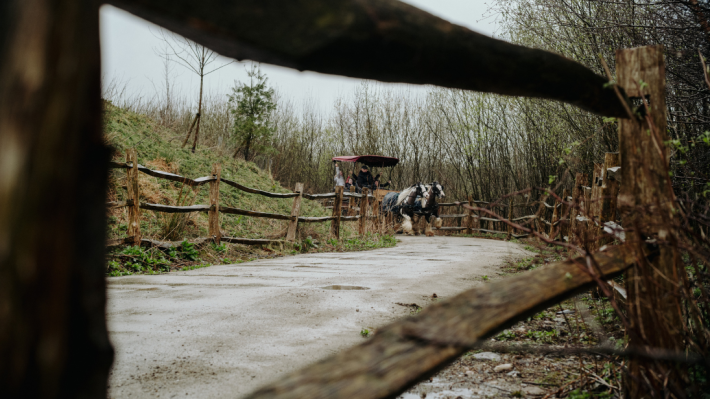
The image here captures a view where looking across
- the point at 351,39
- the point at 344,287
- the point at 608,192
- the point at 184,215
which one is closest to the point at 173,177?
the point at 184,215

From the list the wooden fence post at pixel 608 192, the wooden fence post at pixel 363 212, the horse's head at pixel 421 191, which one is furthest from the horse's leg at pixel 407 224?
the wooden fence post at pixel 608 192

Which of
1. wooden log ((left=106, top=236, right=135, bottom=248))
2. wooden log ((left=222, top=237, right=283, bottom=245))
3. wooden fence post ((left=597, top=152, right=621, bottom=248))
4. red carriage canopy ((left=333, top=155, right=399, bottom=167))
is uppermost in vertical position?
red carriage canopy ((left=333, top=155, right=399, bottom=167))

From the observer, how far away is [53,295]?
530 mm

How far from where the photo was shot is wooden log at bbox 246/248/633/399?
0.71m

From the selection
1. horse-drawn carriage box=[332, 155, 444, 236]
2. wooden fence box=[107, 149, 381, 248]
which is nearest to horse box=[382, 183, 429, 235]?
horse-drawn carriage box=[332, 155, 444, 236]

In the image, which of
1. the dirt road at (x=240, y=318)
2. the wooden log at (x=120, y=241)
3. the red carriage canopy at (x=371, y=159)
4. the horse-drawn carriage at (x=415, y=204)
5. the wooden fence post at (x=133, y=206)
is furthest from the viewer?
the red carriage canopy at (x=371, y=159)

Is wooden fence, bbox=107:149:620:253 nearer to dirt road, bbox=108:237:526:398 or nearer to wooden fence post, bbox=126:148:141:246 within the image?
wooden fence post, bbox=126:148:141:246

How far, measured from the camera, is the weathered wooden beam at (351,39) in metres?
0.67

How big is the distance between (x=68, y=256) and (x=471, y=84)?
34.3 inches

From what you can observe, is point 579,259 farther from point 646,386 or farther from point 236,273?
point 236,273

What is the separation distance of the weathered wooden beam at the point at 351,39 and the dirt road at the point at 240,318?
1.59 m

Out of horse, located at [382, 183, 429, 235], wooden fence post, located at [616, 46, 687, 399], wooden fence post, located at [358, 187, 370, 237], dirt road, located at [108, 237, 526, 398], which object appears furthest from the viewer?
horse, located at [382, 183, 429, 235]

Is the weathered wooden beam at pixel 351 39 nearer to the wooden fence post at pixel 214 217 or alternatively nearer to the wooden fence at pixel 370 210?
the wooden fence at pixel 370 210

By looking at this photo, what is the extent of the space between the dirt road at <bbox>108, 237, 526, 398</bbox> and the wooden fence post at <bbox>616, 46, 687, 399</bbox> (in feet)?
4.93
